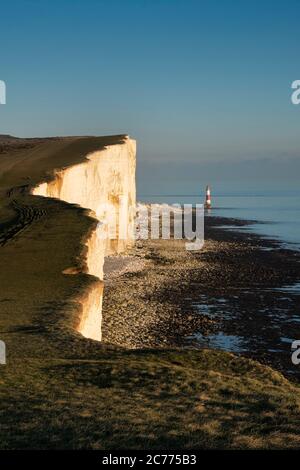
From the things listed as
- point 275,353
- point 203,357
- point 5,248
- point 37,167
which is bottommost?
point 275,353

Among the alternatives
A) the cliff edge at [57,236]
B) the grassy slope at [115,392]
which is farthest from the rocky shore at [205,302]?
the grassy slope at [115,392]

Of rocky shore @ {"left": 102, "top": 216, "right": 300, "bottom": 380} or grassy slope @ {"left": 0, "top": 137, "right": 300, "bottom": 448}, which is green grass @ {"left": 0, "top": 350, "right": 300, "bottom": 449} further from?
rocky shore @ {"left": 102, "top": 216, "right": 300, "bottom": 380}

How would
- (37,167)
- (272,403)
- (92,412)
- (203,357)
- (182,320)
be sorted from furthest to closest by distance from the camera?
(37,167) < (182,320) < (203,357) < (272,403) < (92,412)

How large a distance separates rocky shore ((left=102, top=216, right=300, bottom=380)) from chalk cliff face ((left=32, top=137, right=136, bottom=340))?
7.92 ft

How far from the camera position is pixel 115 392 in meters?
9.79

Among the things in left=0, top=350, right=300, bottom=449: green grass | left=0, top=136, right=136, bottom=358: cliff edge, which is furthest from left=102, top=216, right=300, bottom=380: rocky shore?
left=0, top=350, right=300, bottom=449: green grass

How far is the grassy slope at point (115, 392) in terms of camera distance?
25.8 feet

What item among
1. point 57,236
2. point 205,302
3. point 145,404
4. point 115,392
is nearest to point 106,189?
point 205,302

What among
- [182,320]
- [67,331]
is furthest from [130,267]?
[67,331]

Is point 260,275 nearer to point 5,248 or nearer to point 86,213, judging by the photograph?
point 86,213

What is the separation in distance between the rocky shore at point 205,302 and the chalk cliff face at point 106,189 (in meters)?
2.41

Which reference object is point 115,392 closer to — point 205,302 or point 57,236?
point 57,236

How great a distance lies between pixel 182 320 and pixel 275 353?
199 inches

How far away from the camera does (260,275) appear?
38.2 metres
